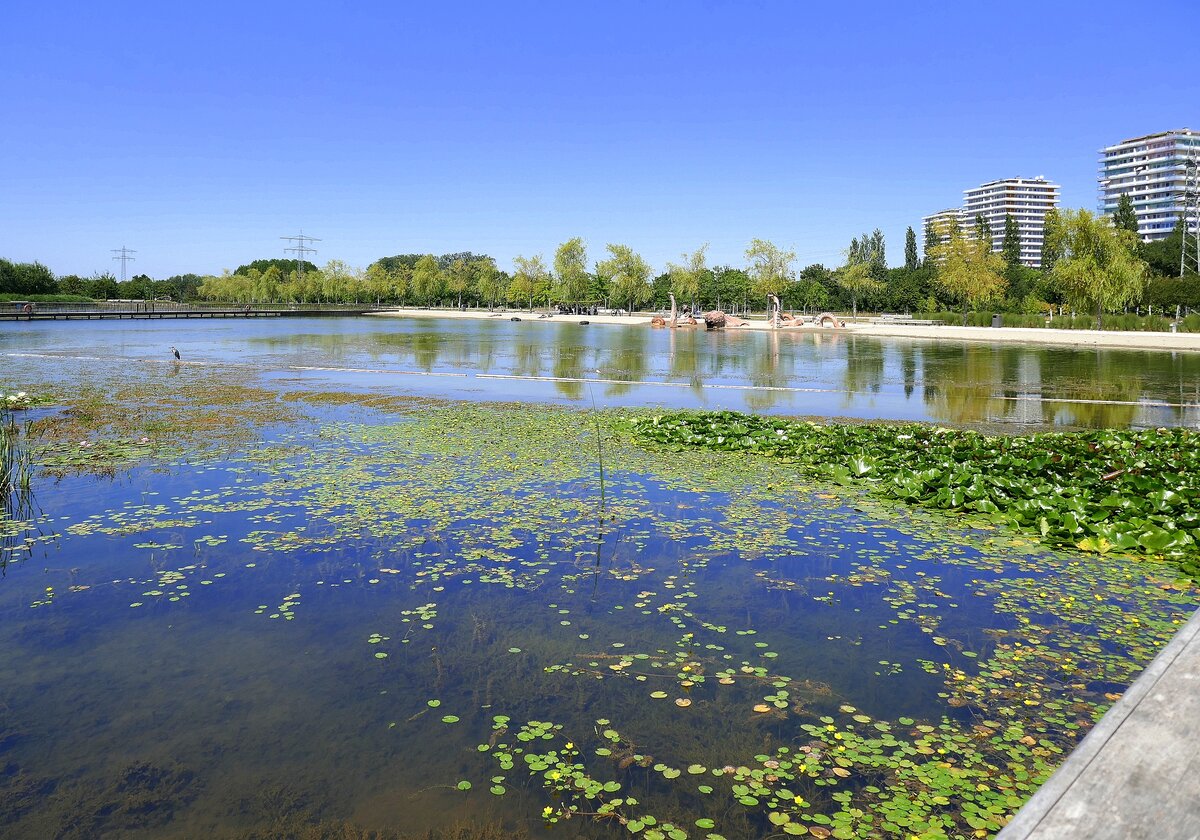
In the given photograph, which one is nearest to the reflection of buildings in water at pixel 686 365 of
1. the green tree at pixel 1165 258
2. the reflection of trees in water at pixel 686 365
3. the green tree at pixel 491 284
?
the reflection of trees in water at pixel 686 365

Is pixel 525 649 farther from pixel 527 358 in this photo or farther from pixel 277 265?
pixel 277 265

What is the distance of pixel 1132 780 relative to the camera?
1.84 m

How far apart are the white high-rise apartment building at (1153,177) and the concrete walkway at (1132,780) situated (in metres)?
185

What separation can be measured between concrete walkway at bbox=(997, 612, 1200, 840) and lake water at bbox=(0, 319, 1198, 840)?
77.2 inches

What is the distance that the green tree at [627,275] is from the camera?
10388 centimetres

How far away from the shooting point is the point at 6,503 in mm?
9086

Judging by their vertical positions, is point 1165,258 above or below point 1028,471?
above

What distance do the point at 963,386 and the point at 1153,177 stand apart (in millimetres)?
175813

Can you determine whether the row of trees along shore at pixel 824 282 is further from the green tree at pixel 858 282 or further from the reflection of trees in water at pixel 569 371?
the reflection of trees in water at pixel 569 371

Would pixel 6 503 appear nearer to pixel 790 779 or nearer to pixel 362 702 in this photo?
pixel 362 702

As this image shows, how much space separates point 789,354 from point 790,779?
3387cm

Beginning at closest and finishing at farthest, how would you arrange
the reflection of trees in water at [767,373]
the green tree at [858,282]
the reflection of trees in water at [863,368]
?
the reflection of trees in water at [767,373] → the reflection of trees in water at [863,368] → the green tree at [858,282]

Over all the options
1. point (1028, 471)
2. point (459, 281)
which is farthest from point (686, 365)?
point (459, 281)

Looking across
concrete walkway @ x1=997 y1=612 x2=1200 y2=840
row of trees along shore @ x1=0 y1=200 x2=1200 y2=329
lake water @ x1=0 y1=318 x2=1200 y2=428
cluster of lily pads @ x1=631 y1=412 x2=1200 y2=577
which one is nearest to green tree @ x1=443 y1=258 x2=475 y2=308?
row of trees along shore @ x1=0 y1=200 x2=1200 y2=329
